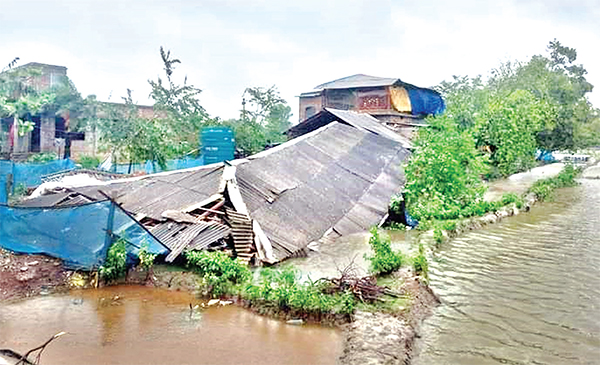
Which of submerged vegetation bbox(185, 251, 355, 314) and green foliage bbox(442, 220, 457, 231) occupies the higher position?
green foliage bbox(442, 220, 457, 231)

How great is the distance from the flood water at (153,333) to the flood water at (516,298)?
1.72 meters

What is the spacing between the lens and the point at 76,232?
29.0 ft

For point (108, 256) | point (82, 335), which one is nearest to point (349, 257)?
point (108, 256)

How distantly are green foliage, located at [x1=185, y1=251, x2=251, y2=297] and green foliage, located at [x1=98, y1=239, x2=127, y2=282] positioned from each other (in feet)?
3.79

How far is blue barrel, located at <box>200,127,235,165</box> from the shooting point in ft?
62.2

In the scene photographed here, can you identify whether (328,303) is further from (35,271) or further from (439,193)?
(439,193)

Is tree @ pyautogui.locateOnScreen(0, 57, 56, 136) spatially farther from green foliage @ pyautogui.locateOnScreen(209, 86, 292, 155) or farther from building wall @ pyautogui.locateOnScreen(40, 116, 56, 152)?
green foliage @ pyautogui.locateOnScreen(209, 86, 292, 155)

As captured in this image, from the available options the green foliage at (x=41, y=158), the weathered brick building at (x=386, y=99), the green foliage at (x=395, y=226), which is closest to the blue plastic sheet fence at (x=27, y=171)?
the green foliage at (x=41, y=158)

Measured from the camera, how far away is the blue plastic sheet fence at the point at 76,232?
8.66 m

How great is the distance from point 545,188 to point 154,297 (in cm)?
1913

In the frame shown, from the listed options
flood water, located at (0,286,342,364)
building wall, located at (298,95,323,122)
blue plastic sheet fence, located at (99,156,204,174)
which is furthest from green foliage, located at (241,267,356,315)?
building wall, located at (298,95,323,122)

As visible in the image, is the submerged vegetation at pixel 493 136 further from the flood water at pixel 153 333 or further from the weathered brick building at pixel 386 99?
the flood water at pixel 153 333

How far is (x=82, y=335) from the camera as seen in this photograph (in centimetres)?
674

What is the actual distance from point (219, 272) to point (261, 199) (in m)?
3.28
